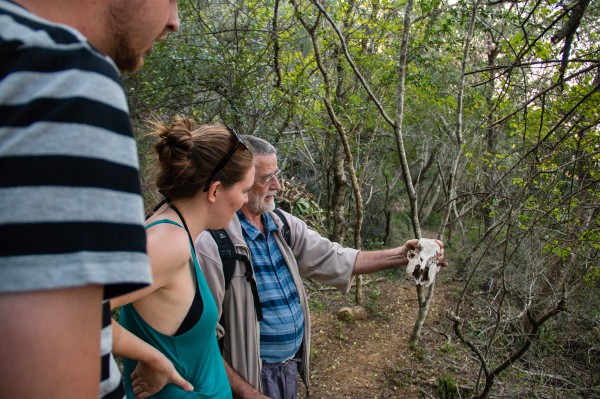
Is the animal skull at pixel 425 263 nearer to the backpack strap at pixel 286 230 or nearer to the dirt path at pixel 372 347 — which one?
the backpack strap at pixel 286 230

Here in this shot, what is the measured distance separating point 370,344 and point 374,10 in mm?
6564

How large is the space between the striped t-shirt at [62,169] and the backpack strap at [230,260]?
1.68 metres

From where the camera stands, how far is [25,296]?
483mm

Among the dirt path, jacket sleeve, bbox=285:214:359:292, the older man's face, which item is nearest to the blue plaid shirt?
the older man's face

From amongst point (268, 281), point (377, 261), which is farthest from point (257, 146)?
point (377, 261)

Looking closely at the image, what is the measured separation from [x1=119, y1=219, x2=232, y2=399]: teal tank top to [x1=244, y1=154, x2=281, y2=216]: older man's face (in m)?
0.85

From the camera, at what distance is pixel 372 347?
684 centimetres

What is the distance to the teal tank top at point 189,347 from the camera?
1.66 m

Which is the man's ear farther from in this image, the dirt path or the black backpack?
the dirt path

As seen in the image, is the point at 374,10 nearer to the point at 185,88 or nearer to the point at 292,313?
the point at 185,88

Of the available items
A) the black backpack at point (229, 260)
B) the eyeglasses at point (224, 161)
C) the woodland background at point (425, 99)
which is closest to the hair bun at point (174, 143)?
the eyeglasses at point (224, 161)

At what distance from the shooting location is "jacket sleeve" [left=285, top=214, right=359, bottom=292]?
9.10 feet

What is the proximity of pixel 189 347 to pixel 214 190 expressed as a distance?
2.36ft

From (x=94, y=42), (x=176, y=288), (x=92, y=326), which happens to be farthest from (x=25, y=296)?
(x=176, y=288)
